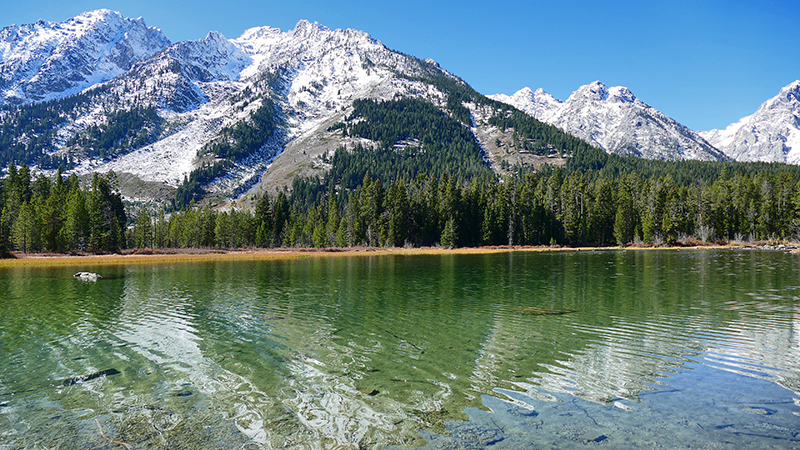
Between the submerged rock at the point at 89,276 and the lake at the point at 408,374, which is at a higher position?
the lake at the point at 408,374

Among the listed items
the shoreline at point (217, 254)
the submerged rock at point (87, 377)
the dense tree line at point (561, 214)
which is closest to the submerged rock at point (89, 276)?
the shoreline at point (217, 254)

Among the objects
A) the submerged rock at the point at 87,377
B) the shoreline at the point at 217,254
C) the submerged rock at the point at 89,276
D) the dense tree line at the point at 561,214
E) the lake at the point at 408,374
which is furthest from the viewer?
the dense tree line at the point at 561,214

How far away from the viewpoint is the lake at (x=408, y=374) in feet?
27.4

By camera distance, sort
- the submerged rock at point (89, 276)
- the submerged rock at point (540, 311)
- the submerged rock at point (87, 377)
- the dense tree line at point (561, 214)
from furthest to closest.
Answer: the dense tree line at point (561, 214)
the submerged rock at point (89, 276)
the submerged rock at point (540, 311)
the submerged rock at point (87, 377)

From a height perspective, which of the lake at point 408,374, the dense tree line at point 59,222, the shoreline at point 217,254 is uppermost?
the dense tree line at point 59,222

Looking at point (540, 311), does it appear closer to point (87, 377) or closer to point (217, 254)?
point (87, 377)

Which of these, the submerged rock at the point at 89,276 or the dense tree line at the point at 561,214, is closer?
the submerged rock at the point at 89,276

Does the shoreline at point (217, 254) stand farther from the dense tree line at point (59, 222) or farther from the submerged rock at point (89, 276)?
the submerged rock at point (89, 276)

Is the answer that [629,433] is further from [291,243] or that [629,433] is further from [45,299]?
[291,243]

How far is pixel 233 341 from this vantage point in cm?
1666

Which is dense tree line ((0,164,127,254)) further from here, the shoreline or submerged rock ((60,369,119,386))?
submerged rock ((60,369,119,386))

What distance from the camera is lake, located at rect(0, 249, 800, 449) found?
8.34m

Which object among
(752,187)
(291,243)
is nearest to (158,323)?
(291,243)

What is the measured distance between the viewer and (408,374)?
12.1m
